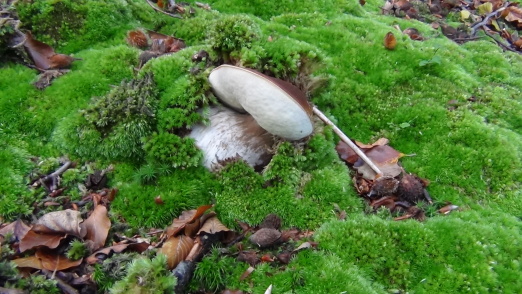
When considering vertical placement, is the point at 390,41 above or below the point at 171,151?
above

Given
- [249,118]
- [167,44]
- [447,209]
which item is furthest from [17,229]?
[447,209]

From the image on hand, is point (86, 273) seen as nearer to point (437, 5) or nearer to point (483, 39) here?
point (483, 39)

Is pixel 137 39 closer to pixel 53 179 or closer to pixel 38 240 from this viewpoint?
pixel 53 179

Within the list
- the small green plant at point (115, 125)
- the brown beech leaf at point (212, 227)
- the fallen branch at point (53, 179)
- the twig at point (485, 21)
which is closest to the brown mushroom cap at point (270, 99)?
the small green plant at point (115, 125)

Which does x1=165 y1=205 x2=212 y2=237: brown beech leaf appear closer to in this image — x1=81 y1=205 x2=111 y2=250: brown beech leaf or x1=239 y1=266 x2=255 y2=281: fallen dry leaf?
x1=81 y1=205 x2=111 y2=250: brown beech leaf

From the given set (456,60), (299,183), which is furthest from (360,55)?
(299,183)

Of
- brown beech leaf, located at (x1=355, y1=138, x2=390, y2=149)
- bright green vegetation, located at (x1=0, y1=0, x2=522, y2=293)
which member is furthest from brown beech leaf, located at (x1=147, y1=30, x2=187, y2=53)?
brown beech leaf, located at (x1=355, y1=138, x2=390, y2=149)

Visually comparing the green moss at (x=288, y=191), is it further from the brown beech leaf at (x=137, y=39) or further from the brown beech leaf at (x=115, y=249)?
the brown beech leaf at (x=137, y=39)
